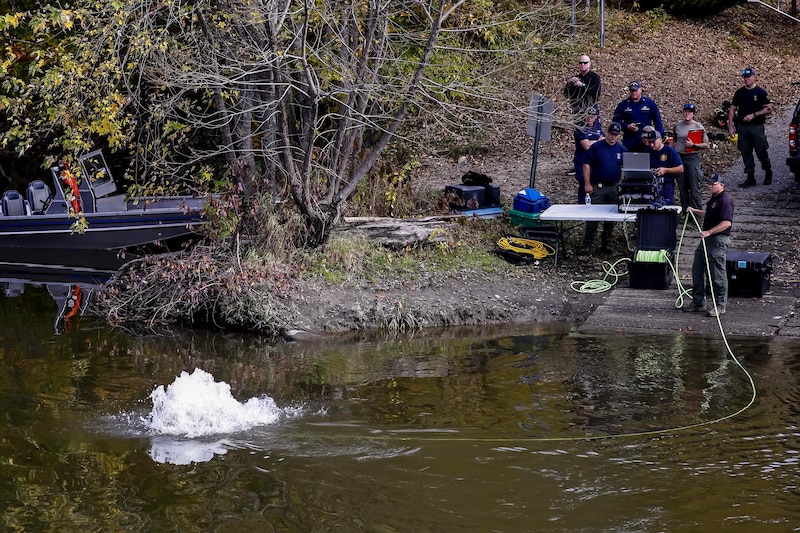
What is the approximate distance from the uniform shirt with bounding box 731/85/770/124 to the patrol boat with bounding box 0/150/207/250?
9303 millimetres

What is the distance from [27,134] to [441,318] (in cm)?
635

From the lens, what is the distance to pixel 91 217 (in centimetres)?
1752

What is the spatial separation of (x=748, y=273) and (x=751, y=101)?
191 inches

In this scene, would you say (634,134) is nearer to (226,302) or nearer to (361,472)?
(226,302)

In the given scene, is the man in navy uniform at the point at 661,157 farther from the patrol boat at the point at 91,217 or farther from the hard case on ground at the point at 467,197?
the patrol boat at the point at 91,217

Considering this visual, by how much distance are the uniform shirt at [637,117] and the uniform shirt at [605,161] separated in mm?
306

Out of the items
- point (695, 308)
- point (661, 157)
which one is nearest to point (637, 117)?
point (661, 157)

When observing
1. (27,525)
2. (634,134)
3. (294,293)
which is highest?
(634,134)

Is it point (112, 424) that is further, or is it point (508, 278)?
point (508, 278)

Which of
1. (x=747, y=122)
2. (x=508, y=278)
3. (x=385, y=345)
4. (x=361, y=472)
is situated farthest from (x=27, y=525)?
(x=747, y=122)

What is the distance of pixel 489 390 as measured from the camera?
35.6 ft

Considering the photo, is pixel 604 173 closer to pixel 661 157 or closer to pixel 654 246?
pixel 661 157

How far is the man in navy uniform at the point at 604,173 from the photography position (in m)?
15.3

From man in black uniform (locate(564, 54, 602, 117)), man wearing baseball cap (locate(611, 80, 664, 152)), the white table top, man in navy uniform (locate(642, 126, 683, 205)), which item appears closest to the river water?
the white table top
